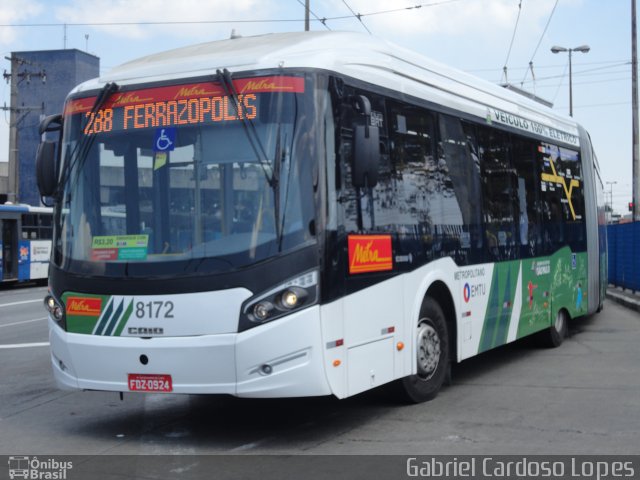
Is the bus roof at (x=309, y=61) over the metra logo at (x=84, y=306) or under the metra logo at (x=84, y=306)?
over

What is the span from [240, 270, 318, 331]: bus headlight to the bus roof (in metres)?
1.69

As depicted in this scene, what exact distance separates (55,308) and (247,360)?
1893 mm

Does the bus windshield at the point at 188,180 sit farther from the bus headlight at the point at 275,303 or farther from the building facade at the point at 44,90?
the building facade at the point at 44,90

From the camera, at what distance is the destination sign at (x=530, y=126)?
36.1ft

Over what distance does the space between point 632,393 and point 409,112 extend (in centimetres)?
350

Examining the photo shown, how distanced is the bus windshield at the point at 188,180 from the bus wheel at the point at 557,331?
7.02 meters

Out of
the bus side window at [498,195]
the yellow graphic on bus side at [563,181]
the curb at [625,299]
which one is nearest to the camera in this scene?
the bus side window at [498,195]

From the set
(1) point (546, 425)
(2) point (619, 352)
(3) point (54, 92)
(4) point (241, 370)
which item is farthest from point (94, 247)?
(3) point (54, 92)

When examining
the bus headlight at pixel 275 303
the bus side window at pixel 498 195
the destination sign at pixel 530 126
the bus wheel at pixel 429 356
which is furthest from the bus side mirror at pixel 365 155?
the destination sign at pixel 530 126

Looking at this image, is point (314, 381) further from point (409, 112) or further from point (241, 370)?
point (409, 112)

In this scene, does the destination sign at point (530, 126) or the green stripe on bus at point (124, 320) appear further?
the destination sign at point (530, 126)

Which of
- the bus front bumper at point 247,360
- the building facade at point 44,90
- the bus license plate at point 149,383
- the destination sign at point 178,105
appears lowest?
the bus license plate at point 149,383

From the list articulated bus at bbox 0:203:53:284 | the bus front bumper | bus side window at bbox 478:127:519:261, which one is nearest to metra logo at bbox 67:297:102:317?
the bus front bumper
